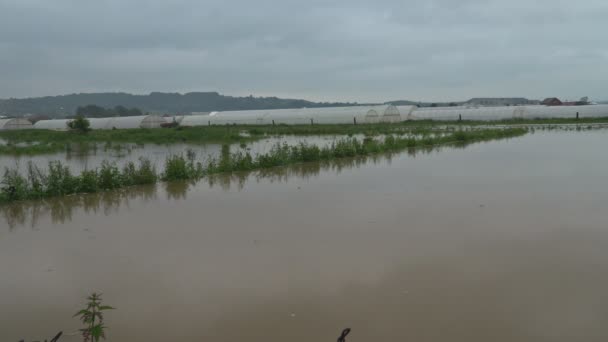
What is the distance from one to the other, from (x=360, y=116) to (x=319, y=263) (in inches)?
1136

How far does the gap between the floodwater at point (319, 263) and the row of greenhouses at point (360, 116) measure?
2587cm

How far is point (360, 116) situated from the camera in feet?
106

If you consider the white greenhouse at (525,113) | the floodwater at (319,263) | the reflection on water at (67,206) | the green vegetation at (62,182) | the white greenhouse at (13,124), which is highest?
the white greenhouse at (13,124)

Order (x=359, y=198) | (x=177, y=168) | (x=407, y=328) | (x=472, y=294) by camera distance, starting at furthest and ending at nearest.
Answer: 1. (x=177, y=168)
2. (x=359, y=198)
3. (x=472, y=294)
4. (x=407, y=328)

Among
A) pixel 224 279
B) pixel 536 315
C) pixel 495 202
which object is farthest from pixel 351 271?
pixel 495 202

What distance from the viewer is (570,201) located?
20.4 feet

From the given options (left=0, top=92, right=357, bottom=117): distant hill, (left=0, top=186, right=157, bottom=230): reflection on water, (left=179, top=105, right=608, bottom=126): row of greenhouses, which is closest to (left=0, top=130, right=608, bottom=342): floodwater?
(left=0, top=186, right=157, bottom=230): reflection on water

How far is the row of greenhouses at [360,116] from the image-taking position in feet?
106

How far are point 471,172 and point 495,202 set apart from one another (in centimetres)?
291

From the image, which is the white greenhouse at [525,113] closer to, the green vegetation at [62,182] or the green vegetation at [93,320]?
the green vegetation at [62,182]

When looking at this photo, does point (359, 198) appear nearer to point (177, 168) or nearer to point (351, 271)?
point (351, 271)

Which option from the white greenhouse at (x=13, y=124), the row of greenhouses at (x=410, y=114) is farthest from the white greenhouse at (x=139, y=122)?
the white greenhouse at (x=13, y=124)

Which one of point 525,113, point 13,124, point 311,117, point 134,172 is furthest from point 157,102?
point 134,172

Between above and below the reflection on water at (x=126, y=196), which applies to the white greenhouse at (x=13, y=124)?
above
